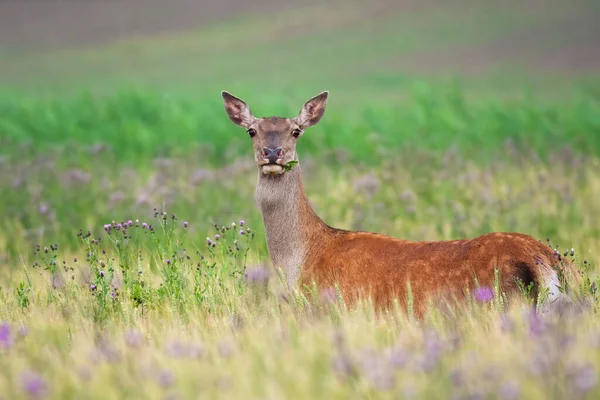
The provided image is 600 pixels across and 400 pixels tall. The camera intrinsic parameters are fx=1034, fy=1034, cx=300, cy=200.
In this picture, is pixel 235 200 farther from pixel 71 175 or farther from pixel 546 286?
pixel 546 286

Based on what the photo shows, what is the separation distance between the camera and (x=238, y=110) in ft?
28.9

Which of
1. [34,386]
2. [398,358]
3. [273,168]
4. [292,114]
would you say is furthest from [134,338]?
[292,114]

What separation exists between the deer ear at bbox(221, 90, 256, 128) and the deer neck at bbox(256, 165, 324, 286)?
0.60 metres

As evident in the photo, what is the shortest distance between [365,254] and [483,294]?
115cm

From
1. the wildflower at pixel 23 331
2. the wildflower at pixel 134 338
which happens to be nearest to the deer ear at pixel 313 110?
the wildflower at pixel 134 338

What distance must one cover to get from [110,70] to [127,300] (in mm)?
41220

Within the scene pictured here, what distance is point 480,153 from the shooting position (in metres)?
17.6

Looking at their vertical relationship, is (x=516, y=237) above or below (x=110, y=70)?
below

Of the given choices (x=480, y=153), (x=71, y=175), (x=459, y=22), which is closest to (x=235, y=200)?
Result: (x=71, y=175)

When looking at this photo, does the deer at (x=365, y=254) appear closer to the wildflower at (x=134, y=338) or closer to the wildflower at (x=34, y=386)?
the wildflower at (x=134, y=338)

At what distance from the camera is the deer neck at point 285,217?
8.20 m

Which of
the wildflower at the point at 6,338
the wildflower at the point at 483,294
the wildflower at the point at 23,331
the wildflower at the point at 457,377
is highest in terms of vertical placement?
the wildflower at the point at 6,338

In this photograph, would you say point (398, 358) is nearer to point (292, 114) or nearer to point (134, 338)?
point (134, 338)

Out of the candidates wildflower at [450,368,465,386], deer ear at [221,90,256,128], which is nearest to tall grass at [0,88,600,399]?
wildflower at [450,368,465,386]
